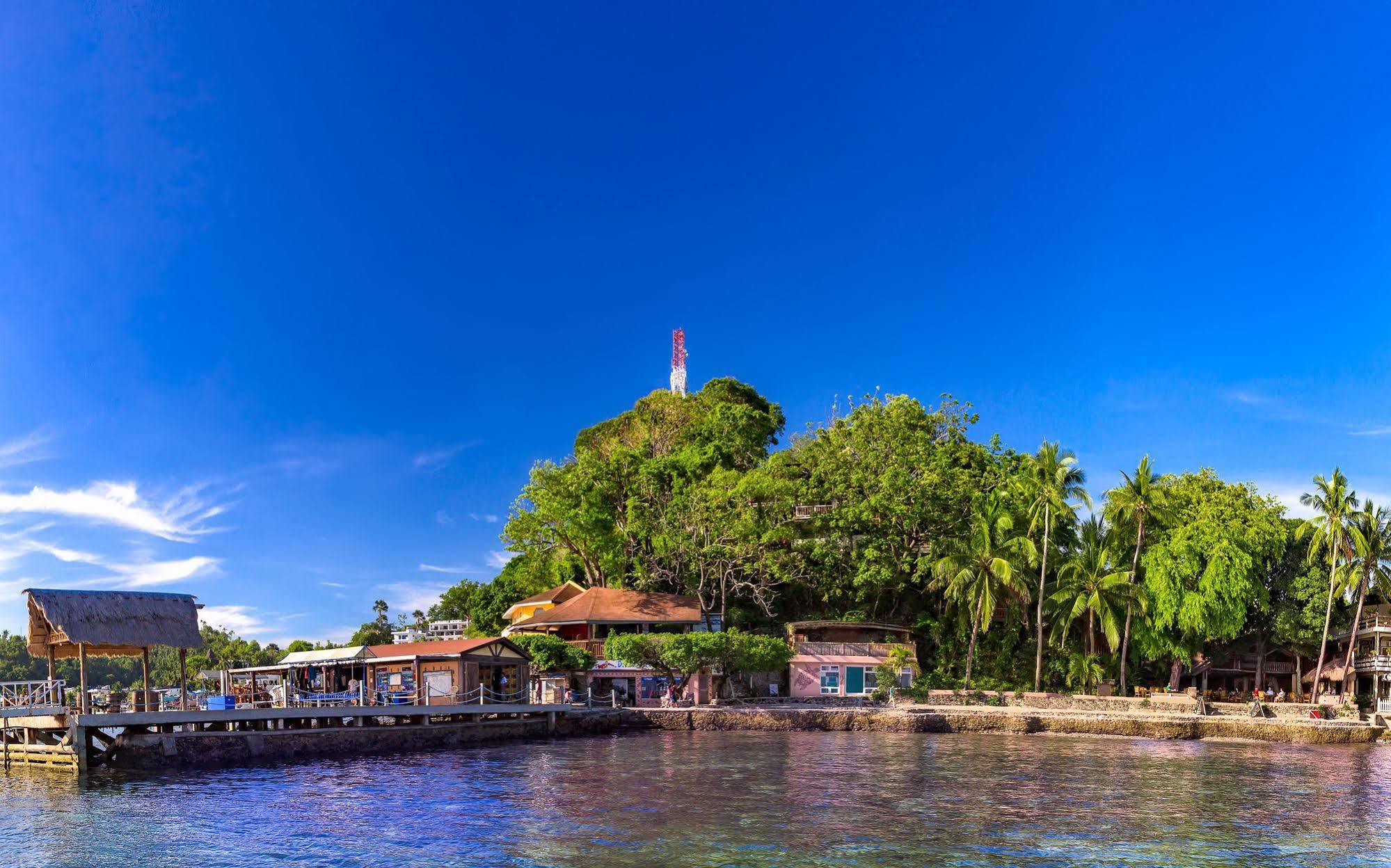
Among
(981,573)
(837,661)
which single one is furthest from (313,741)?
(981,573)

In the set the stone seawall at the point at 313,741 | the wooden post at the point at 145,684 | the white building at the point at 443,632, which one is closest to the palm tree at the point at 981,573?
the stone seawall at the point at 313,741

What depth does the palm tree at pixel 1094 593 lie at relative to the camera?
51844mm

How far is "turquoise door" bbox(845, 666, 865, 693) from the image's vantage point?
54.9 metres

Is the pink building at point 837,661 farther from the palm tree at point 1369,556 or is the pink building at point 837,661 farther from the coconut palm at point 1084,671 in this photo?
the palm tree at point 1369,556

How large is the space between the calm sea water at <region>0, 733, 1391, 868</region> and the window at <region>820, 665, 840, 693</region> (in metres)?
19.7

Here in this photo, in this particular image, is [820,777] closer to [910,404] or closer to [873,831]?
[873,831]

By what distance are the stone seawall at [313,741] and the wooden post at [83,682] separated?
142cm

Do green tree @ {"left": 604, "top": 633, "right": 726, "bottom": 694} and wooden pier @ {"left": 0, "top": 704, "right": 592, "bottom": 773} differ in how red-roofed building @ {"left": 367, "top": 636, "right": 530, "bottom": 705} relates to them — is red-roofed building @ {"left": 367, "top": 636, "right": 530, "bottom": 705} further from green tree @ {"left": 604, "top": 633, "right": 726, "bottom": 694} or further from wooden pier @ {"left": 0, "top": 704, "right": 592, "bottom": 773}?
green tree @ {"left": 604, "top": 633, "right": 726, "bottom": 694}

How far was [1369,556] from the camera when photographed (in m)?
50.7

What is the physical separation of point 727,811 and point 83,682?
1844 centimetres

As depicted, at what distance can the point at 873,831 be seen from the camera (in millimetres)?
20797

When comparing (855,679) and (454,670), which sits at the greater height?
(454,670)

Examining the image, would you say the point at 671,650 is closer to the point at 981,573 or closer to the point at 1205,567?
the point at 981,573

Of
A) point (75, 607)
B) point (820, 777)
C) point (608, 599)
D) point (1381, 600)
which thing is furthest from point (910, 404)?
point (75, 607)
